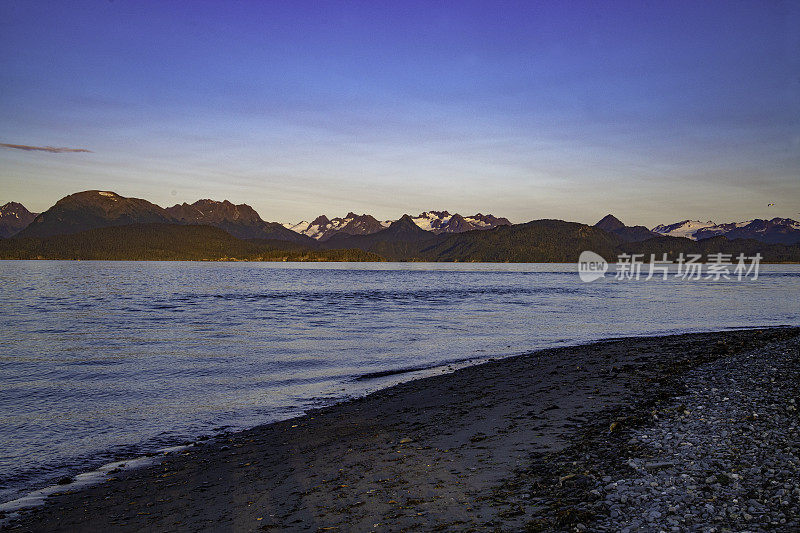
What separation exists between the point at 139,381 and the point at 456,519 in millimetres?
15684

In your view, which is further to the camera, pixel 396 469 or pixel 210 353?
pixel 210 353

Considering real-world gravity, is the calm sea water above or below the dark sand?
below

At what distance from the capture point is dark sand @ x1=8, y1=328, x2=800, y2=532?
688 centimetres

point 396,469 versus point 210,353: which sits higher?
point 396,469

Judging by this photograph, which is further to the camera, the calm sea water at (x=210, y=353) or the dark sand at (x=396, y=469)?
the calm sea water at (x=210, y=353)

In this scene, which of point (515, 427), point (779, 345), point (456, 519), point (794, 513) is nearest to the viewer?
point (794, 513)

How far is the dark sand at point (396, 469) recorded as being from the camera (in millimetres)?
6883

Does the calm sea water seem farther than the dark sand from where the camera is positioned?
Yes

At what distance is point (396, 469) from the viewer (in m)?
8.69

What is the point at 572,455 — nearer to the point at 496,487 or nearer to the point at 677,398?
the point at 496,487

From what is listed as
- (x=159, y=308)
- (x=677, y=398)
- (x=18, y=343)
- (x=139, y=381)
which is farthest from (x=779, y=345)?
(x=159, y=308)

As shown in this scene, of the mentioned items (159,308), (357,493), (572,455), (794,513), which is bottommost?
(159,308)

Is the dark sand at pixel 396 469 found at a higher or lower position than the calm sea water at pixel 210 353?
higher

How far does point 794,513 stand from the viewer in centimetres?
561
